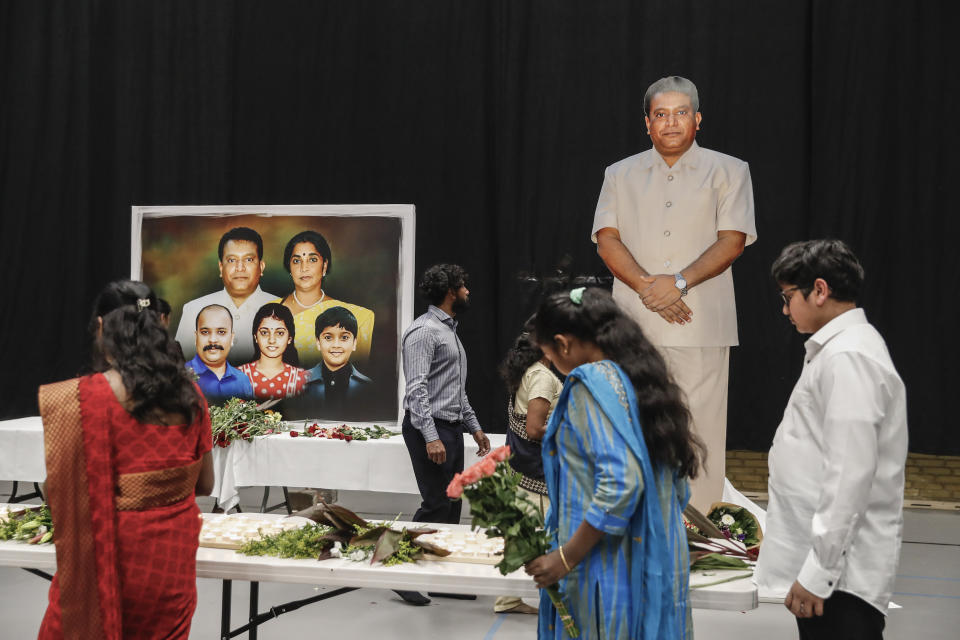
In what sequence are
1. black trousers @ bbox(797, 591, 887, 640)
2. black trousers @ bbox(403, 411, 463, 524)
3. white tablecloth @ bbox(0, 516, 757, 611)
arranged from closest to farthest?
black trousers @ bbox(797, 591, 887, 640) < white tablecloth @ bbox(0, 516, 757, 611) < black trousers @ bbox(403, 411, 463, 524)

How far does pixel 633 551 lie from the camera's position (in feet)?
6.40

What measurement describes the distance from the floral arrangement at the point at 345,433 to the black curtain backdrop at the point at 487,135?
131cm

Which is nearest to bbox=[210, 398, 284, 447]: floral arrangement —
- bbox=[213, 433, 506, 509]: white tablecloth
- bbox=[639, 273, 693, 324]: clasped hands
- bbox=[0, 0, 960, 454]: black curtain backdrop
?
bbox=[213, 433, 506, 509]: white tablecloth

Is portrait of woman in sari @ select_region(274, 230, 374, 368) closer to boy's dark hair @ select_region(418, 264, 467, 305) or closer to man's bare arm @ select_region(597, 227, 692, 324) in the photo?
boy's dark hair @ select_region(418, 264, 467, 305)

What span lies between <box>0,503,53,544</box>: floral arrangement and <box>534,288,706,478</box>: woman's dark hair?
173cm

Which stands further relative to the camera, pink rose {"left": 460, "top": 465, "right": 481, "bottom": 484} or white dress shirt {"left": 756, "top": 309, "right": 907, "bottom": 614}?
pink rose {"left": 460, "top": 465, "right": 481, "bottom": 484}

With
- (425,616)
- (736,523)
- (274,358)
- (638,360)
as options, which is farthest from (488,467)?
(274,358)

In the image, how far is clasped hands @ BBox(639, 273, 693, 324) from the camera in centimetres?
333

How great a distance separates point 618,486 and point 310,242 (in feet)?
12.7

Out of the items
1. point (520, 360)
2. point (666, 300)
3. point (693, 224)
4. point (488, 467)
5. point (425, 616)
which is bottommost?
point (425, 616)

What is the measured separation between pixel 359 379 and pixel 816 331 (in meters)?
3.46

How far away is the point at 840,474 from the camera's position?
6.30 feet

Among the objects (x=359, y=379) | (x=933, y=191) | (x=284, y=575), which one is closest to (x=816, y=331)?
(x=284, y=575)

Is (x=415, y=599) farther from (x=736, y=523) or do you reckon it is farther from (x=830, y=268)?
(x=830, y=268)
